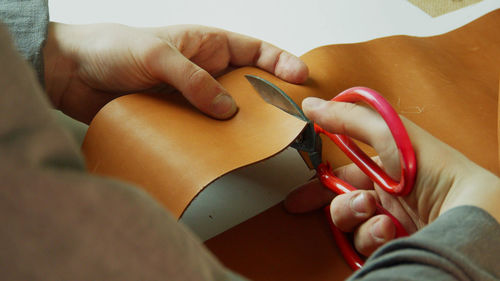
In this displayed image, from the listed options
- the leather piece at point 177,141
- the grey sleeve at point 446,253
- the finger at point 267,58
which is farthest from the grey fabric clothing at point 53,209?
the finger at point 267,58

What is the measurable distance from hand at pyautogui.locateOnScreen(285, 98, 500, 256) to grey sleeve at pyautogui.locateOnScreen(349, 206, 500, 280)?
6cm

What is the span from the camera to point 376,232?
0.55 meters

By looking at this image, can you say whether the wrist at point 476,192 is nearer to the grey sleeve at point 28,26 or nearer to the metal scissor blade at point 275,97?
the metal scissor blade at point 275,97

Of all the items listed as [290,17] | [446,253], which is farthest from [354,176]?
[290,17]

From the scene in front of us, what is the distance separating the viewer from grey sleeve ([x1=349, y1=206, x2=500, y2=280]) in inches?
14.7

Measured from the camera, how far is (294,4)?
3.41 ft

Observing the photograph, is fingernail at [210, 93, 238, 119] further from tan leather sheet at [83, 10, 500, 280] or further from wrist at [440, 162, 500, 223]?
wrist at [440, 162, 500, 223]

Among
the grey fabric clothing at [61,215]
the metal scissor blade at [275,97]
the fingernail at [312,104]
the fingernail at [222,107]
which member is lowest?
the fingernail at [222,107]

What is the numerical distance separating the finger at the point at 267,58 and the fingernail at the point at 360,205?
0.85ft

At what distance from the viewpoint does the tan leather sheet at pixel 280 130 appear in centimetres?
61

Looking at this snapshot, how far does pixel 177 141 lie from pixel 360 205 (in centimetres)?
26

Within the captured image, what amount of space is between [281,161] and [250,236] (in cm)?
16

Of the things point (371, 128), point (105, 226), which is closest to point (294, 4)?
point (371, 128)

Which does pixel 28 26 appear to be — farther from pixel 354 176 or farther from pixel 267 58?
pixel 354 176
